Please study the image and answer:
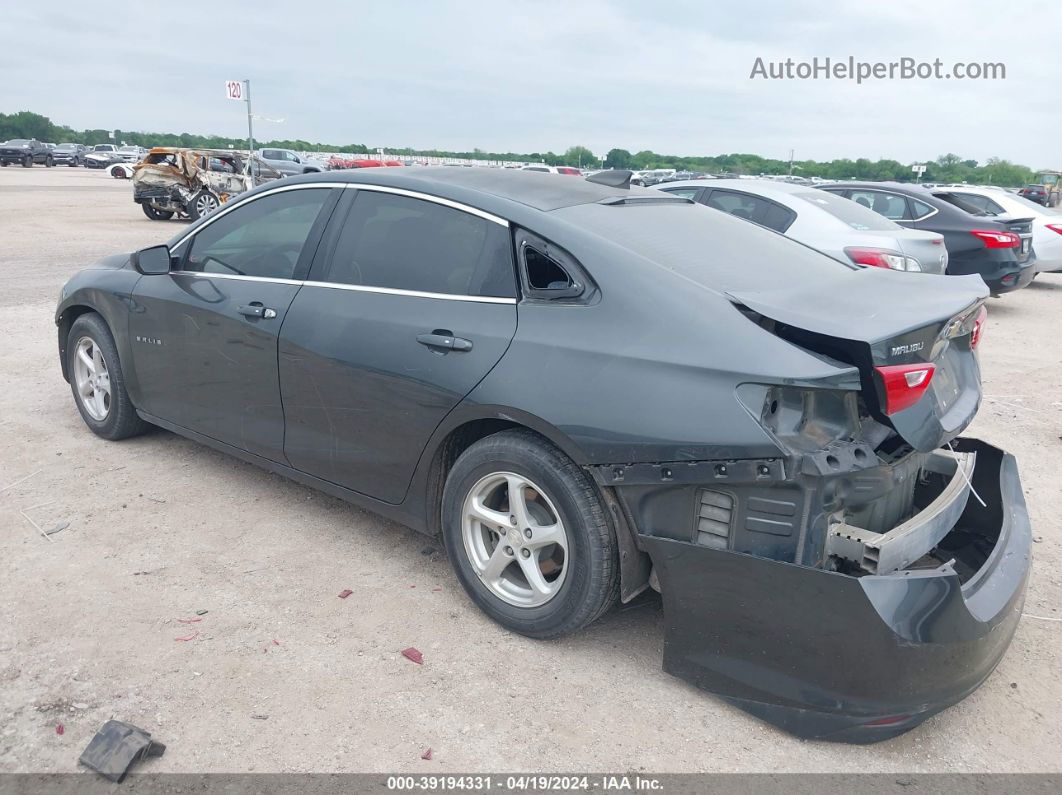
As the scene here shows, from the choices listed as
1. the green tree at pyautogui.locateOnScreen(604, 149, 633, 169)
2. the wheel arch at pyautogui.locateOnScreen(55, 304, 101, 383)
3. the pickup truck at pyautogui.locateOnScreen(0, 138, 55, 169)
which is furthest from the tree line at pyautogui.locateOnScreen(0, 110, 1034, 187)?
the wheel arch at pyautogui.locateOnScreen(55, 304, 101, 383)

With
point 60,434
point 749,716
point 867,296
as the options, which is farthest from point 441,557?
point 60,434

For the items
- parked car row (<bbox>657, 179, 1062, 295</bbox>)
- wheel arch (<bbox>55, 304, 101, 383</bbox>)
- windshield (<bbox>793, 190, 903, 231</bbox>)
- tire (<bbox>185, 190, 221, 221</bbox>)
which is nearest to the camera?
wheel arch (<bbox>55, 304, 101, 383</bbox>)

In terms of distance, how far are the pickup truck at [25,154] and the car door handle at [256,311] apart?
60.3 m

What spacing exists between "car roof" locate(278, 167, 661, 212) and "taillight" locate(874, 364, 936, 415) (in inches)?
54.8

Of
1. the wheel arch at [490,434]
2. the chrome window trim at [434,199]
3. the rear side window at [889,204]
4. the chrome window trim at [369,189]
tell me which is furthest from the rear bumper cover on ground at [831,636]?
the rear side window at [889,204]

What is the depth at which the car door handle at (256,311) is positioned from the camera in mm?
3805

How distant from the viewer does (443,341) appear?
125 inches

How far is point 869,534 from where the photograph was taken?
2543 mm

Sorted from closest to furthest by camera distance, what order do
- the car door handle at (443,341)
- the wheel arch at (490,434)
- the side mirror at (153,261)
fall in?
the wheel arch at (490,434), the car door handle at (443,341), the side mirror at (153,261)

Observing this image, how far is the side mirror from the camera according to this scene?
14.1ft

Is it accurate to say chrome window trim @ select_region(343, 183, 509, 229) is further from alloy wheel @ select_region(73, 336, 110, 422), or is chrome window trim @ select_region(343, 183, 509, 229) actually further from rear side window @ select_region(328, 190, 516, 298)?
alloy wheel @ select_region(73, 336, 110, 422)

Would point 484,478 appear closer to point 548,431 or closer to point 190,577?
point 548,431

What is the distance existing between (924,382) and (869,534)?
0.51 metres

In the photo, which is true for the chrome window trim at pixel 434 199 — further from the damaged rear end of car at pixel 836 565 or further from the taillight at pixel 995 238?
the taillight at pixel 995 238
